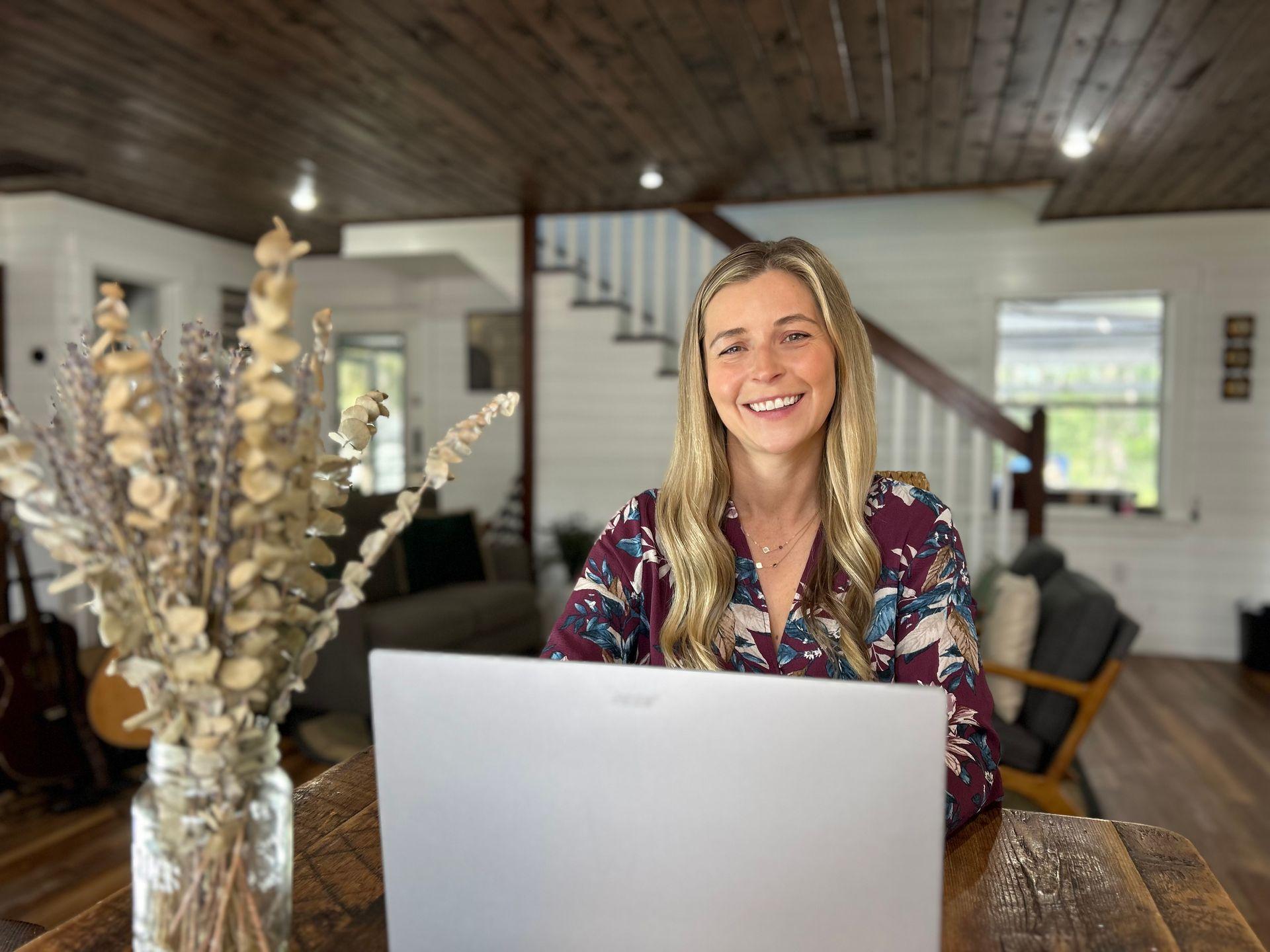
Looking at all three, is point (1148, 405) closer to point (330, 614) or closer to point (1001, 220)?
point (1001, 220)

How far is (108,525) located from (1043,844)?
95 centimetres

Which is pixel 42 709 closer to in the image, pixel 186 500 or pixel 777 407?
pixel 777 407

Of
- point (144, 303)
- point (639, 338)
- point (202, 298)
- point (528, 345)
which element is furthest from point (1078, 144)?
point (144, 303)

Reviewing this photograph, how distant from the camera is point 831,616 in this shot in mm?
1373

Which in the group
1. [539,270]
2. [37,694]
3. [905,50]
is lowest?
[37,694]

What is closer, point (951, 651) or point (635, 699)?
point (635, 699)

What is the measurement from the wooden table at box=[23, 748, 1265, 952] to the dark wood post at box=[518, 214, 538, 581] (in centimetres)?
485

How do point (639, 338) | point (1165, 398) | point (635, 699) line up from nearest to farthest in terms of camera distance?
point (635, 699)
point (639, 338)
point (1165, 398)

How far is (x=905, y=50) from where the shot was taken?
10.9 ft

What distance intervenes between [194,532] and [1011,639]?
9.03 ft

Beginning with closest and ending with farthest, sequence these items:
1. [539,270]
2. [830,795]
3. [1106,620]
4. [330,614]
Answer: [830,795]
[330,614]
[1106,620]
[539,270]

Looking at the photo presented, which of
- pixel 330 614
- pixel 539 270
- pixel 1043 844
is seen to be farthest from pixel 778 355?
pixel 539 270

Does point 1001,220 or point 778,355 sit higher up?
point 1001,220

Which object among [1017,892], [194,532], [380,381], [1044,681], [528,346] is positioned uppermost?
[528,346]
